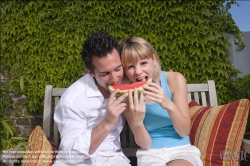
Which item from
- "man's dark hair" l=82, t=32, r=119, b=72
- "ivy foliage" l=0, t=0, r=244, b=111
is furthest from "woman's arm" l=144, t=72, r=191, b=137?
"ivy foliage" l=0, t=0, r=244, b=111

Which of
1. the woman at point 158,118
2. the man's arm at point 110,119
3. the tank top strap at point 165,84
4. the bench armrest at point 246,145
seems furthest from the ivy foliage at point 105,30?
the man's arm at point 110,119

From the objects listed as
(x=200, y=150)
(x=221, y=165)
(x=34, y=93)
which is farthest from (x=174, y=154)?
(x=34, y=93)

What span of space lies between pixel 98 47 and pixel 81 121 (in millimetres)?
731

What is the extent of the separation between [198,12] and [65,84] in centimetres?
261

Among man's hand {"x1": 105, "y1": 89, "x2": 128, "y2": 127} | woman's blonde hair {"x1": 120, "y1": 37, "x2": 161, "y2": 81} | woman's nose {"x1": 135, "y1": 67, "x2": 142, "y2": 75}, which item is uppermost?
woman's blonde hair {"x1": 120, "y1": 37, "x2": 161, "y2": 81}

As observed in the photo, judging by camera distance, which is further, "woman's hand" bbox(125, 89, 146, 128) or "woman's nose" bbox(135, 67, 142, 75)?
"woman's nose" bbox(135, 67, 142, 75)

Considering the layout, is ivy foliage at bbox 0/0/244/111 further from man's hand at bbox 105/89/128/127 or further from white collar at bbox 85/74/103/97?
man's hand at bbox 105/89/128/127

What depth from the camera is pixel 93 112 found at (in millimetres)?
2314

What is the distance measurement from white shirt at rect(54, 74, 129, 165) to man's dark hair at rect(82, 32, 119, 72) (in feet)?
0.91

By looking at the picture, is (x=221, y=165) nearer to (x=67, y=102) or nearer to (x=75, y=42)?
(x=67, y=102)

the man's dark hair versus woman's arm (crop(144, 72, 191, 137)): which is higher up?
the man's dark hair

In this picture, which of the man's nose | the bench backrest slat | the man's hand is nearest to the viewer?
the man's hand

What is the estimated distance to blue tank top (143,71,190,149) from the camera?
227 centimetres

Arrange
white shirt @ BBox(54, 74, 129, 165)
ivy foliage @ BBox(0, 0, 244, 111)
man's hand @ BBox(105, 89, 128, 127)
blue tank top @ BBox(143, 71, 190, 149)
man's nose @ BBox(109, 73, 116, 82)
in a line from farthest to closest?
ivy foliage @ BBox(0, 0, 244, 111) < blue tank top @ BBox(143, 71, 190, 149) < man's nose @ BBox(109, 73, 116, 82) < white shirt @ BBox(54, 74, 129, 165) < man's hand @ BBox(105, 89, 128, 127)
